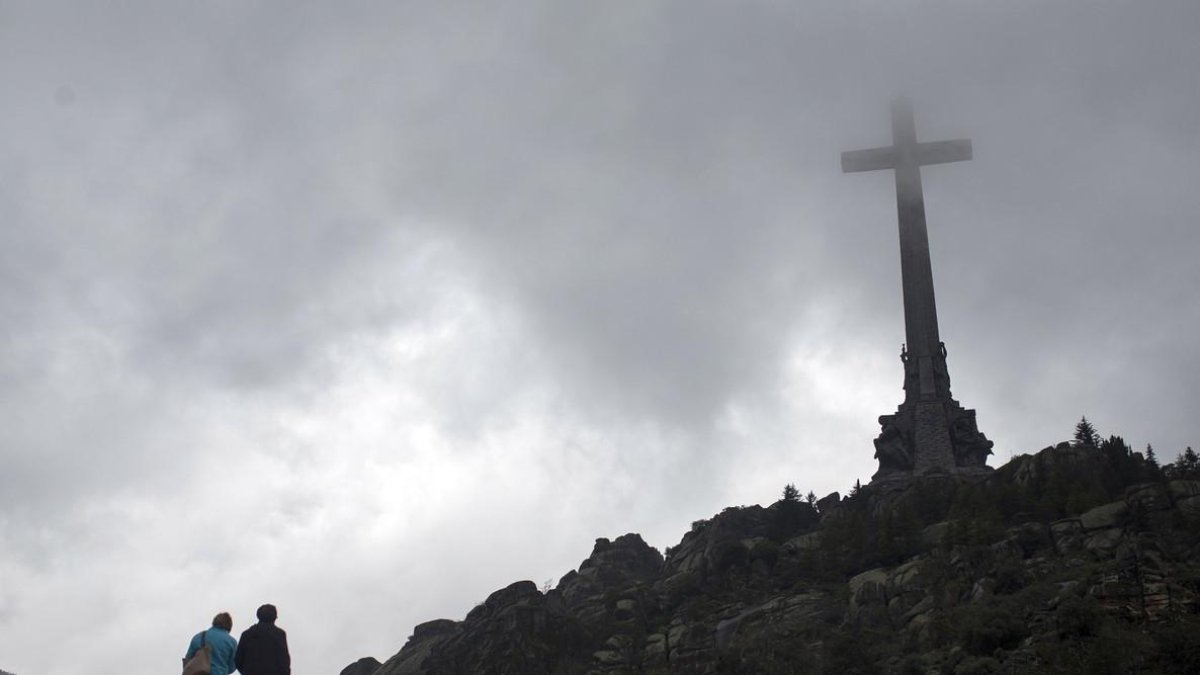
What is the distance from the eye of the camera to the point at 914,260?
8688cm

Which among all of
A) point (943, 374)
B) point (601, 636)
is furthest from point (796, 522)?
point (601, 636)

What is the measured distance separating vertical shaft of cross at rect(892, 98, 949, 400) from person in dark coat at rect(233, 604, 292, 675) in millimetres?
Answer: 67895

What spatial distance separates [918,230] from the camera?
3462 inches

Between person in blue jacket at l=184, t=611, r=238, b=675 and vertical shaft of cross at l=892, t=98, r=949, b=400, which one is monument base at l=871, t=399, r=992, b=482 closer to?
vertical shaft of cross at l=892, t=98, r=949, b=400

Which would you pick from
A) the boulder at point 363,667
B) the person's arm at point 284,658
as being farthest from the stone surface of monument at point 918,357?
the person's arm at point 284,658

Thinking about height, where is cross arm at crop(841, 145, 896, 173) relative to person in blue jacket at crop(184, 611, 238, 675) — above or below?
above

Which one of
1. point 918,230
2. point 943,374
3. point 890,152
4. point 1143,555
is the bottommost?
point 1143,555

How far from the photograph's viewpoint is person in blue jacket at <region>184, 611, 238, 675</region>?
1861 cm

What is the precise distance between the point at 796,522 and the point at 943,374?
42.0 feet

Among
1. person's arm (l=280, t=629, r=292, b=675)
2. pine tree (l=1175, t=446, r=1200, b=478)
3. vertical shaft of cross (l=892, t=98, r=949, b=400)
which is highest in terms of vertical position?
vertical shaft of cross (l=892, t=98, r=949, b=400)

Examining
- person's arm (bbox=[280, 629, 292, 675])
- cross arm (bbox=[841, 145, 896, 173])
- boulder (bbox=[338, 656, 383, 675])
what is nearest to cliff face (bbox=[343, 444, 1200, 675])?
boulder (bbox=[338, 656, 383, 675])

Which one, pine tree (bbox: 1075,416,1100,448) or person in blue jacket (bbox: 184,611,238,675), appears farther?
pine tree (bbox: 1075,416,1100,448)

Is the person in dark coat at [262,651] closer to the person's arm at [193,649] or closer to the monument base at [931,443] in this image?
the person's arm at [193,649]

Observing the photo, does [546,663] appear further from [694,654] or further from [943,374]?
[943,374]
